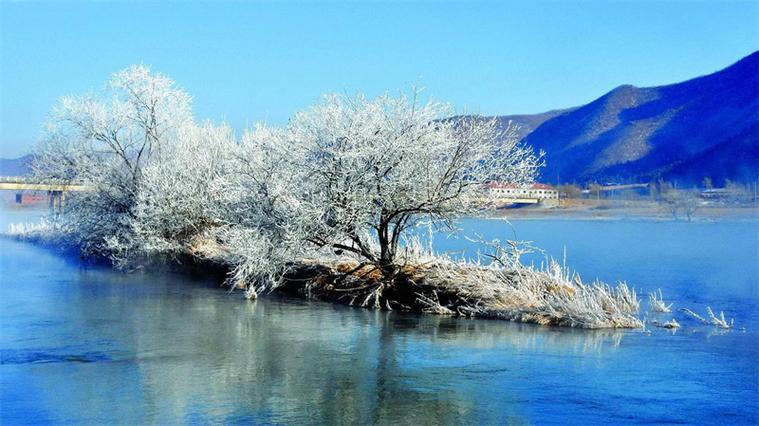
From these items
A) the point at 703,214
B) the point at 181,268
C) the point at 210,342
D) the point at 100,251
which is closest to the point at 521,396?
the point at 210,342

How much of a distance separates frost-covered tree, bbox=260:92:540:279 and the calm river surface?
2372mm

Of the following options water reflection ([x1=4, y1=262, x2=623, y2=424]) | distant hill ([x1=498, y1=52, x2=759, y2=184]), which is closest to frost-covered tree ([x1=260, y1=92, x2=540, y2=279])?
water reflection ([x1=4, y1=262, x2=623, y2=424])

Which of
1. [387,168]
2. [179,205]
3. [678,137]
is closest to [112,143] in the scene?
[179,205]

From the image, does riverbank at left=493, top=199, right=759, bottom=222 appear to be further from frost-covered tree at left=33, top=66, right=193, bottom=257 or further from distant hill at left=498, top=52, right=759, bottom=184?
frost-covered tree at left=33, top=66, right=193, bottom=257

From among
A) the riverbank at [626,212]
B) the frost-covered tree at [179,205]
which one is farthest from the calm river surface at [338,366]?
the riverbank at [626,212]

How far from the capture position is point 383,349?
54.8 ft

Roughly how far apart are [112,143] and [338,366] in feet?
73.5

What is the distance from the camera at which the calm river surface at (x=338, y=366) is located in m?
12.1

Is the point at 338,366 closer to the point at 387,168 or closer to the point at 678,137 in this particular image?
the point at 387,168

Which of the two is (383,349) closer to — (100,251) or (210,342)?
(210,342)

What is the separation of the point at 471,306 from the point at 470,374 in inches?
248

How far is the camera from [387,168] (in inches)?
837

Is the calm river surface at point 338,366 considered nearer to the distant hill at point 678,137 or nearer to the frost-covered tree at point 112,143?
the frost-covered tree at point 112,143

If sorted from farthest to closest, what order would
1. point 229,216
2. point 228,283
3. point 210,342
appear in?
1. point 228,283
2. point 229,216
3. point 210,342
